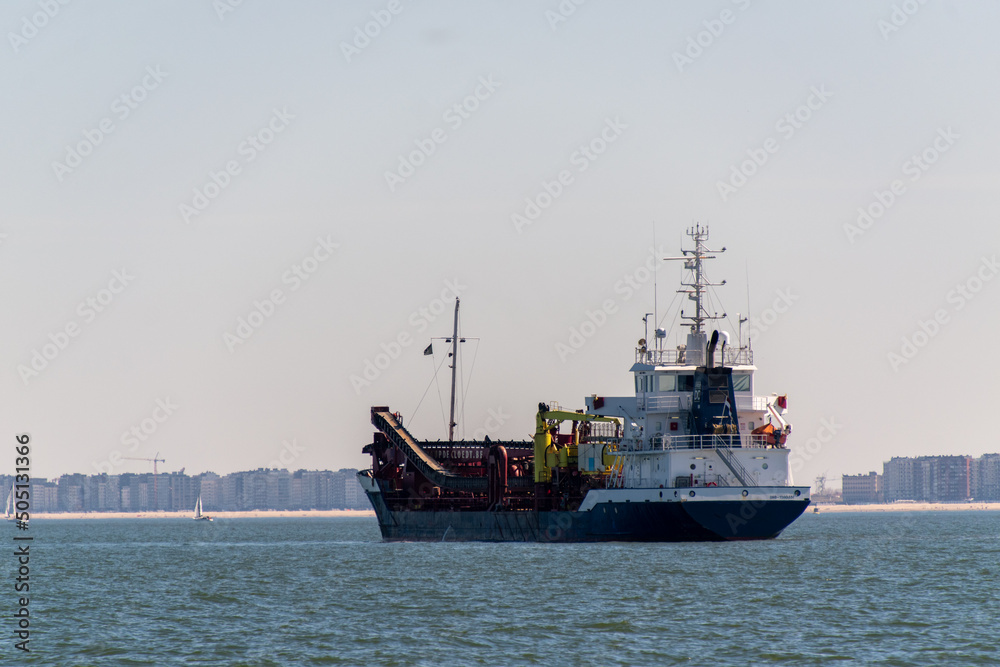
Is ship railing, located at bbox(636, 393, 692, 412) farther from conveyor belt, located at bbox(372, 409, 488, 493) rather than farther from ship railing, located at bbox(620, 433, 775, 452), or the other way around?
conveyor belt, located at bbox(372, 409, 488, 493)

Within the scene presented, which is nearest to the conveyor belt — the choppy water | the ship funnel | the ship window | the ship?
the ship

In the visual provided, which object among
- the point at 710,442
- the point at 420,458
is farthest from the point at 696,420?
the point at 420,458

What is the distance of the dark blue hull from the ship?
7 cm

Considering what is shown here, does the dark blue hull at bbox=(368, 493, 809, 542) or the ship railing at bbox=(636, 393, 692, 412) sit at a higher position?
the ship railing at bbox=(636, 393, 692, 412)

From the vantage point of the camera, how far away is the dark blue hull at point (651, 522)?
65.3 metres

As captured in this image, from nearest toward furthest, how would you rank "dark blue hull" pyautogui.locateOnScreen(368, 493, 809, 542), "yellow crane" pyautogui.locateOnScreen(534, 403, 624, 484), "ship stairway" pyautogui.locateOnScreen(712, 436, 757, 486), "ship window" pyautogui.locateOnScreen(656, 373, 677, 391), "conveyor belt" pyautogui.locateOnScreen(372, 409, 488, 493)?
1. "dark blue hull" pyautogui.locateOnScreen(368, 493, 809, 542)
2. "ship stairway" pyautogui.locateOnScreen(712, 436, 757, 486)
3. "ship window" pyautogui.locateOnScreen(656, 373, 677, 391)
4. "yellow crane" pyautogui.locateOnScreen(534, 403, 624, 484)
5. "conveyor belt" pyautogui.locateOnScreen(372, 409, 488, 493)

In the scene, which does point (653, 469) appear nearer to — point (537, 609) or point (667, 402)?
point (667, 402)

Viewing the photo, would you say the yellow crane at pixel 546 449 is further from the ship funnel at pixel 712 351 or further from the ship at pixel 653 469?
the ship funnel at pixel 712 351

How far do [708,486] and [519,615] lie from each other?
2343cm

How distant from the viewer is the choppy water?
1454 inches

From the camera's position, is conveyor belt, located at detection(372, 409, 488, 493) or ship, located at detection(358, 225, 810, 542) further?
conveyor belt, located at detection(372, 409, 488, 493)

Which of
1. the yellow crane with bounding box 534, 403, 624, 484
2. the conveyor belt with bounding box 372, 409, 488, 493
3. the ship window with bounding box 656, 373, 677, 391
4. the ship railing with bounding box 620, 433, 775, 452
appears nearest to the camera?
the ship railing with bounding box 620, 433, 775, 452

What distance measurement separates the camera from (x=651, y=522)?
66.4 metres

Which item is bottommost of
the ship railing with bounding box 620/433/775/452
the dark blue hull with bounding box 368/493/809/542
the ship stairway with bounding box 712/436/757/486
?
the dark blue hull with bounding box 368/493/809/542
